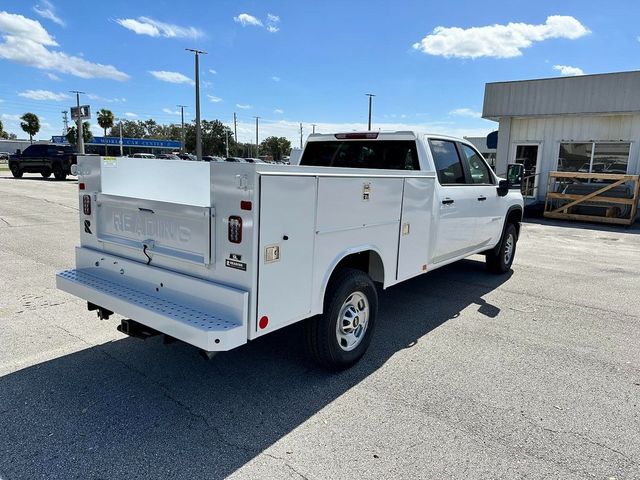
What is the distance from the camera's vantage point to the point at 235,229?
3.00 m

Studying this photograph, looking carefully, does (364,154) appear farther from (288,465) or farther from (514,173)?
(288,465)

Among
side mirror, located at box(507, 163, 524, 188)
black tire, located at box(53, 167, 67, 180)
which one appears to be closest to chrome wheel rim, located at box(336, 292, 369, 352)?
side mirror, located at box(507, 163, 524, 188)

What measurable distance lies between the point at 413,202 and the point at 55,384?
11.2 ft

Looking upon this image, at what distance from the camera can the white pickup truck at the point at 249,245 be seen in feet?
9.78

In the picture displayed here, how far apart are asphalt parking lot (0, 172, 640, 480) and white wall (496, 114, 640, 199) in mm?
13625

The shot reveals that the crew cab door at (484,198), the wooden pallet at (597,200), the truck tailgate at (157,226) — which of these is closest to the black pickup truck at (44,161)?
the wooden pallet at (597,200)

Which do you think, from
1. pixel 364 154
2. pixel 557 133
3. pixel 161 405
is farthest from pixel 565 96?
pixel 161 405

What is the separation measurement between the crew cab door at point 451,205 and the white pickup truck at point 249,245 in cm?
14

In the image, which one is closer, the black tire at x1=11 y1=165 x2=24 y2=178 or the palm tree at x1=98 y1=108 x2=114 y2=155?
the black tire at x1=11 y1=165 x2=24 y2=178

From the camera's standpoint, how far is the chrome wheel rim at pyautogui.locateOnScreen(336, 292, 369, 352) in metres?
3.90

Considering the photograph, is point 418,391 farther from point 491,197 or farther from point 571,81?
point 571,81

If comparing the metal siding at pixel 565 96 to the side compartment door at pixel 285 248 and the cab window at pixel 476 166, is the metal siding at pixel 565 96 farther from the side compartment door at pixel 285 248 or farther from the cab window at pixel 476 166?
the side compartment door at pixel 285 248

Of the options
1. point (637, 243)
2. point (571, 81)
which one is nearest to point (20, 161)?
point (571, 81)

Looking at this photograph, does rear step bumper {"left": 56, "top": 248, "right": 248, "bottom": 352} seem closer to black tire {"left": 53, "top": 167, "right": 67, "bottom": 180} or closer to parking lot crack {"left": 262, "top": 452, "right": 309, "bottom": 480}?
parking lot crack {"left": 262, "top": 452, "right": 309, "bottom": 480}
